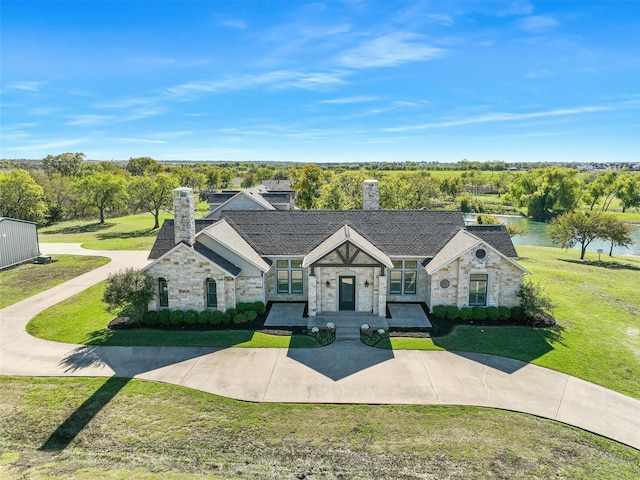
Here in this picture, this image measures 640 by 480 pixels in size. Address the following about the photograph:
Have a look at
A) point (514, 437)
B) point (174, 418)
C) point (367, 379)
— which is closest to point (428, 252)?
point (367, 379)

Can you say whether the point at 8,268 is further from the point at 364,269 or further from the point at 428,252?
the point at 428,252

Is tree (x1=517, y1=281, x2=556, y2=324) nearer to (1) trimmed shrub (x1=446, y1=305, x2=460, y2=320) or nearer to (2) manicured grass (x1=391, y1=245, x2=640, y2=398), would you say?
(2) manicured grass (x1=391, y1=245, x2=640, y2=398)

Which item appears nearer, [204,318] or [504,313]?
[204,318]

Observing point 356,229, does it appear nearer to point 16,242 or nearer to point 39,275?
point 39,275

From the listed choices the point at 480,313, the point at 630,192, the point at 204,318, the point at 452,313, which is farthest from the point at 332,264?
the point at 630,192

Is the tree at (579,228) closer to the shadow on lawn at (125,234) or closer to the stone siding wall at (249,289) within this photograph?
the stone siding wall at (249,289)

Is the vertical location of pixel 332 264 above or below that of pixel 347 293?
above

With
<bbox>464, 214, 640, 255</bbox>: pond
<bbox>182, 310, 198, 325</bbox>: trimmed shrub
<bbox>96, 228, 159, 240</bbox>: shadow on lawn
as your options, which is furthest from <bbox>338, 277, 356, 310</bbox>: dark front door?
<bbox>464, 214, 640, 255</bbox>: pond
